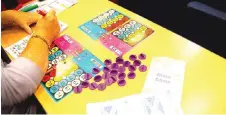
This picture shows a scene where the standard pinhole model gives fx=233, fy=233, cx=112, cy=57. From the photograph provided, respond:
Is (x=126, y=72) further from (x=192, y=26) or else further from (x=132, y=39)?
(x=192, y=26)

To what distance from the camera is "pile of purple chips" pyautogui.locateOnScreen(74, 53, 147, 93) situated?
2.77ft

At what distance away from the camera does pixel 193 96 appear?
782 millimetres

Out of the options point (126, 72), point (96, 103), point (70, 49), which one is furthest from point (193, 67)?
point (70, 49)

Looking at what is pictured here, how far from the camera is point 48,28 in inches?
39.9

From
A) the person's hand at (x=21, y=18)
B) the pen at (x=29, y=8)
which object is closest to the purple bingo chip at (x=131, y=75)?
the person's hand at (x=21, y=18)

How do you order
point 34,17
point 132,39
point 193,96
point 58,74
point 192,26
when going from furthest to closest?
point 192,26, point 34,17, point 132,39, point 58,74, point 193,96

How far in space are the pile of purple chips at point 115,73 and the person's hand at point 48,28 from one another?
26 cm

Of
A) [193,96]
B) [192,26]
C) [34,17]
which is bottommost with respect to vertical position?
[192,26]

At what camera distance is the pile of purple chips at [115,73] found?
33.2 inches

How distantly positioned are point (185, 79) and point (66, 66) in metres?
0.45

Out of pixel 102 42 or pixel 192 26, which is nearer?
pixel 102 42

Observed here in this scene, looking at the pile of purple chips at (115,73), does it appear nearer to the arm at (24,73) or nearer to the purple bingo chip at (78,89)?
the purple bingo chip at (78,89)

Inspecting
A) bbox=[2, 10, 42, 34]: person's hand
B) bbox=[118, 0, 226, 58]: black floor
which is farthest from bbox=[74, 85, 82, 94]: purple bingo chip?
bbox=[118, 0, 226, 58]: black floor

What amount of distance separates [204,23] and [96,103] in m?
0.74
